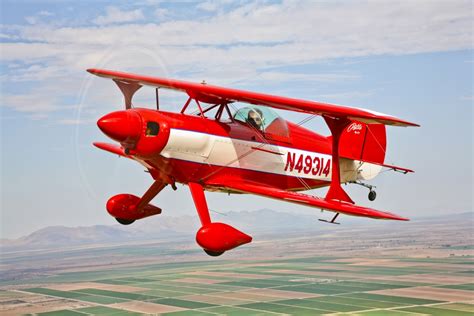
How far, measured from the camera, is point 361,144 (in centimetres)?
2084

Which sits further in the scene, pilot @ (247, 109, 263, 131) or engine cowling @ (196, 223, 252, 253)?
pilot @ (247, 109, 263, 131)

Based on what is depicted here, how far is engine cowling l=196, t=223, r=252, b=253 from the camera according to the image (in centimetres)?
1593

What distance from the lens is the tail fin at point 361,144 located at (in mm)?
20531

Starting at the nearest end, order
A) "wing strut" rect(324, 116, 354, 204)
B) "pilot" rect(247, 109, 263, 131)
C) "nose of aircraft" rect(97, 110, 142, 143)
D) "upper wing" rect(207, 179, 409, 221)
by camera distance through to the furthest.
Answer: "nose of aircraft" rect(97, 110, 142, 143) < "upper wing" rect(207, 179, 409, 221) < "wing strut" rect(324, 116, 354, 204) < "pilot" rect(247, 109, 263, 131)

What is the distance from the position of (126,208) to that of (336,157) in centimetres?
564

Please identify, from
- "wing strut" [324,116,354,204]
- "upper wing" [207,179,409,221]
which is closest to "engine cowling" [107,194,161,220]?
"upper wing" [207,179,409,221]

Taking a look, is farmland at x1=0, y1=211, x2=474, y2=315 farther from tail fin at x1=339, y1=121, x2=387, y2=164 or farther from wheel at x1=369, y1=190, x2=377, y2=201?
wheel at x1=369, y1=190, x2=377, y2=201

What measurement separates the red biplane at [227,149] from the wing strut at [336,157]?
0.02 m

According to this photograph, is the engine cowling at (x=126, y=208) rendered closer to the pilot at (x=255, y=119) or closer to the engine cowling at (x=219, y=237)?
the engine cowling at (x=219, y=237)

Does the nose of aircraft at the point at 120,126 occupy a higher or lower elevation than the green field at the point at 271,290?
lower

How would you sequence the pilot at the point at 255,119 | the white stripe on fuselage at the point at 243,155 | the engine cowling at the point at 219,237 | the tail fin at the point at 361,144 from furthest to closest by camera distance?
the tail fin at the point at 361,144
the pilot at the point at 255,119
the white stripe on fuselage at the point at 243,155
the engine cowling at the point at 219,237

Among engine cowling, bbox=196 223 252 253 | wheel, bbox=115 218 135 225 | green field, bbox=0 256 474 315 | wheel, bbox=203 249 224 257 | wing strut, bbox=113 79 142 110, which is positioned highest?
green field, bbox=0 256 474 315

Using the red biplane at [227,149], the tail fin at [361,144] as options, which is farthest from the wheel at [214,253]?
the tail fin at [361,144]

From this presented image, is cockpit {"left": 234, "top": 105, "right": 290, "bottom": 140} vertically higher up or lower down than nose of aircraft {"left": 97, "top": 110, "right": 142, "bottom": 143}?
higher up
